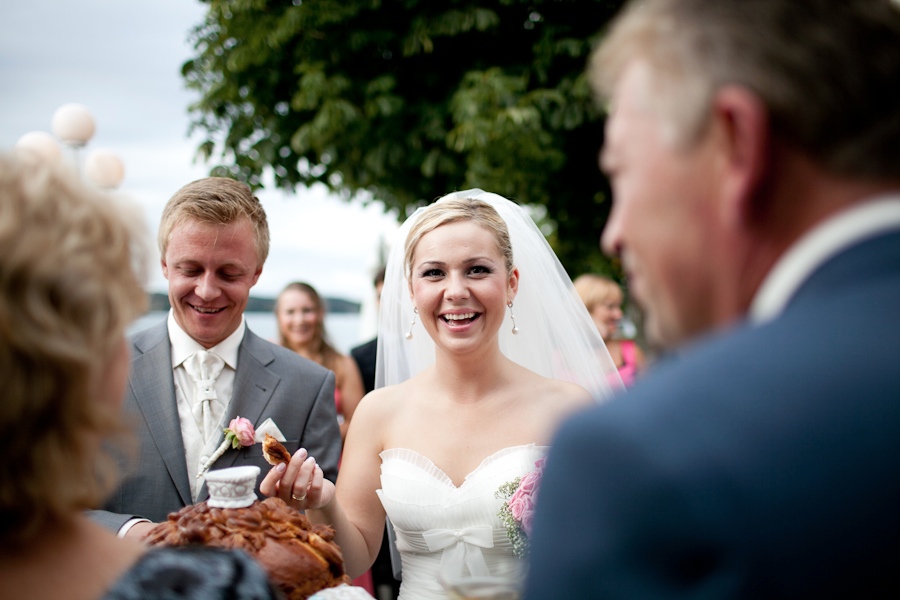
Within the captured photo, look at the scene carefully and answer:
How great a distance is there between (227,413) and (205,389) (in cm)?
14

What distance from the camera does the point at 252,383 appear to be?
11.2ft

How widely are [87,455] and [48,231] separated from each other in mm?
383

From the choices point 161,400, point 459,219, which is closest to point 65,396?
point 161,400

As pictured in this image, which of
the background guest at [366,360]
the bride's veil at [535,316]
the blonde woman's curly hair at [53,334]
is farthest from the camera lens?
the background guest at [366,360]

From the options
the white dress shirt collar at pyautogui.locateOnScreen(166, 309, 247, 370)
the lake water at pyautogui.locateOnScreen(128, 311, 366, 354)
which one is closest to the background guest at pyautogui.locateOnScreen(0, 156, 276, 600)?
the white dress shirt collar at pyautogui.locateOnScreen(166, 309, 247, 370)

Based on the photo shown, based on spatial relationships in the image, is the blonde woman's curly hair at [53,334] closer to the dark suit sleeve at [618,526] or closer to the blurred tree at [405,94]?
the dark suit sleeve at [618,526]

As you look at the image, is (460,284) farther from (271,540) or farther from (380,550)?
(380,550)

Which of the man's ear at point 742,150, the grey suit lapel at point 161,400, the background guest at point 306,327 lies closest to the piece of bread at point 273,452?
the grey suit lapel at point 161,400

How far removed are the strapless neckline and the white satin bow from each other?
18 centimetres

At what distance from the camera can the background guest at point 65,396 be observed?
1.21m

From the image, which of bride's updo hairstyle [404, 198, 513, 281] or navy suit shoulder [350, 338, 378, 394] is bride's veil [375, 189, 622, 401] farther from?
navy suit shoulder [350, 338, 378, 394]

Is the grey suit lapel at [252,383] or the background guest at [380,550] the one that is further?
the background guest at [380,550]

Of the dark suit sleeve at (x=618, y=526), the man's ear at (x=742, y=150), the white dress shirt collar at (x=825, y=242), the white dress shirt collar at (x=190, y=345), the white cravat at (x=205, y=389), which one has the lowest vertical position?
the dark suit sleeve at (x=618, y=526)

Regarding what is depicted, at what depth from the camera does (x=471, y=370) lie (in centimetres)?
355
